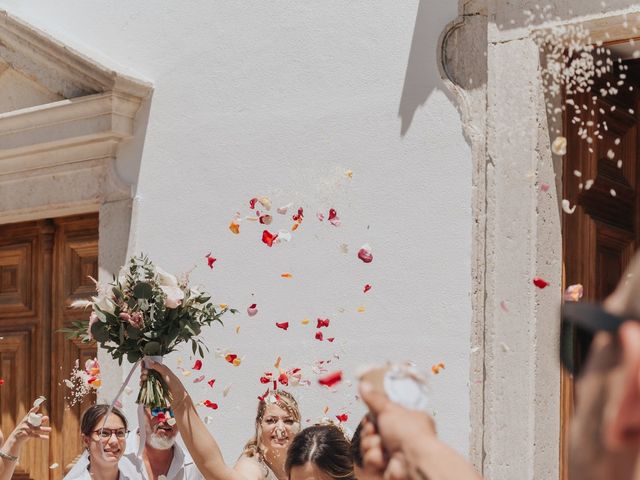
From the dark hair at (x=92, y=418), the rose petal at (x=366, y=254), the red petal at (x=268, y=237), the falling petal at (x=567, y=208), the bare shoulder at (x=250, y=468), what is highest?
the falling petal at (x=567, y=208)

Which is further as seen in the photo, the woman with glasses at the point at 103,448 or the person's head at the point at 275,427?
the woman with glasses at the point at 103,448

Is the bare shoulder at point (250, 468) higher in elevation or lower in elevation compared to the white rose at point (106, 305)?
lower

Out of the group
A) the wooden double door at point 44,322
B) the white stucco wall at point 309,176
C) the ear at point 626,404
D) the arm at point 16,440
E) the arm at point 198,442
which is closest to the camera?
the ear at point 626,404

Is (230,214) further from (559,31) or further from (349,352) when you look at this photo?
(559,31)

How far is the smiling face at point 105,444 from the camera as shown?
4.99 m

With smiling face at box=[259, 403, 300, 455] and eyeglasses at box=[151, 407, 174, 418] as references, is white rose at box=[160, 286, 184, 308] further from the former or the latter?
smiling face at box=[259, 403, 300, 455]

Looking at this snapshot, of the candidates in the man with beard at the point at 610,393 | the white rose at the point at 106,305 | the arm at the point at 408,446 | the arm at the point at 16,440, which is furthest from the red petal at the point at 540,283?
the man with beard at the point at 610,393

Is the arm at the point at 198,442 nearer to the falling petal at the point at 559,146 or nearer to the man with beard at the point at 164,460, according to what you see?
the man with beard at the point at 164,460

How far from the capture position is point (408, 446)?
3.92ft

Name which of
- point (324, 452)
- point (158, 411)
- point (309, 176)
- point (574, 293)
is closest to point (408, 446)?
point (324, 452)

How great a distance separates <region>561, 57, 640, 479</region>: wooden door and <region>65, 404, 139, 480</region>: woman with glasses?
184cm

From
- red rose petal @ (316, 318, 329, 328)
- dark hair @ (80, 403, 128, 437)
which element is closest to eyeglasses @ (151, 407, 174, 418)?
dark hair @ (80, 403, 128, 437)

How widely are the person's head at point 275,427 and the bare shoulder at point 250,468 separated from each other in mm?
59

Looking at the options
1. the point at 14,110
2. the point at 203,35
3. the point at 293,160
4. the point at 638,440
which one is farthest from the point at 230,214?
the point at 638,440
